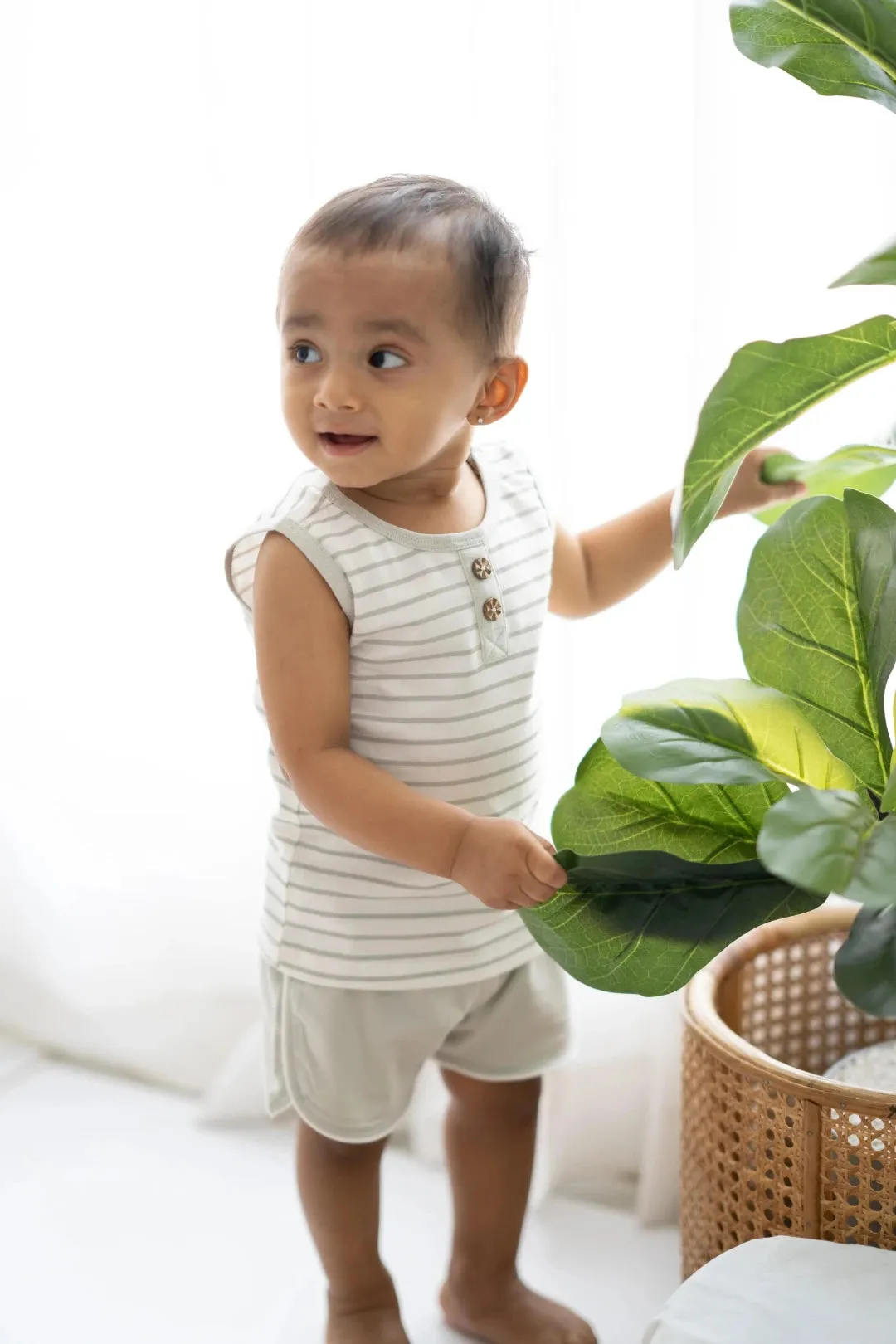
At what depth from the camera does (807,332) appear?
116 cm

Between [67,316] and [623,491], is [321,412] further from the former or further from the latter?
[67,316]

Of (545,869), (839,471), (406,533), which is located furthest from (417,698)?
(839,471)

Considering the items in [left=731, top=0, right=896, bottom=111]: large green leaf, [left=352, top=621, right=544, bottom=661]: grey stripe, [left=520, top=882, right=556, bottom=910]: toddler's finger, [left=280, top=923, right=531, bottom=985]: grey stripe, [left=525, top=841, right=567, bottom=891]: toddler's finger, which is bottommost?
[left=280, top=923, right=531, bottom=985]: grey stripe

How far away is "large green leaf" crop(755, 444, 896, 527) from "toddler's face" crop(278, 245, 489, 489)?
23 centimetres

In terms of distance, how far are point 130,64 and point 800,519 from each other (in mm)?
959

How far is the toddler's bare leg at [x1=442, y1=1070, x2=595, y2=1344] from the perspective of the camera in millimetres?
1184

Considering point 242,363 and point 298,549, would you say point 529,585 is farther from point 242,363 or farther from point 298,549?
point 242,363

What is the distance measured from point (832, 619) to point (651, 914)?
187 mm

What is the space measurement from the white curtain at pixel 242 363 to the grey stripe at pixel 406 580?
10.0 inches

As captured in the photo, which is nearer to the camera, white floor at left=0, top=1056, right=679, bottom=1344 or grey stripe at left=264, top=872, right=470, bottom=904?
grey stripe at left=264, top=872, right=470, bottom=904

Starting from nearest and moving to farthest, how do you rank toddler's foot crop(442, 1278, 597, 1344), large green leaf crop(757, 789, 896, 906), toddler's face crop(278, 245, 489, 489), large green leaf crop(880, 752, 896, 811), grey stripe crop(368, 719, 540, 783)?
large green leaf crop(757, 789, 896, 906)
large green leaf crop(880, 752, 896, 811)
toddler's face crop(278, 245, 489, 489)
grey stripe crop(368, 719, 540, 783)
toddler's foot crop(442, 1278, 597, 1344)

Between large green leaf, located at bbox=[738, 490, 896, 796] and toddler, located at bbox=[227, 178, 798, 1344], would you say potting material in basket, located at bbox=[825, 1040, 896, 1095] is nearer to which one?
toddler, located at bbox=[227, 178, 798, 1344]

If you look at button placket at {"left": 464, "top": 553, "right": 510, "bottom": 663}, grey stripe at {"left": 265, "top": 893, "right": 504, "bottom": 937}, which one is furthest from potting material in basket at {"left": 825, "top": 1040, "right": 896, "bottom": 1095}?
button placket at {"left": 464, "top": 553, "right": 510, "bottom": 663}

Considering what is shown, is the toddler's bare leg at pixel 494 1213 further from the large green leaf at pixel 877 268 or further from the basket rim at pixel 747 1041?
the large green leaf at pixel 877 268
